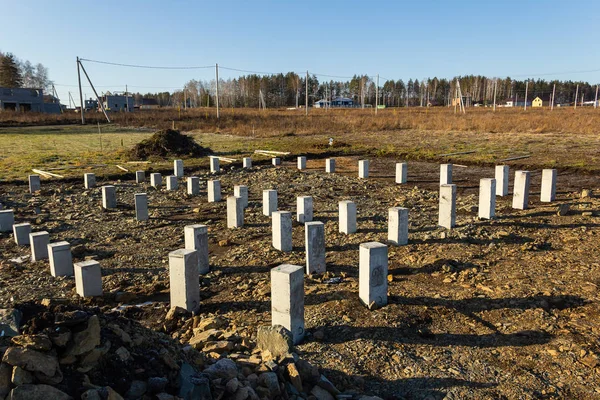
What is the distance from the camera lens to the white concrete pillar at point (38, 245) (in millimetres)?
6605

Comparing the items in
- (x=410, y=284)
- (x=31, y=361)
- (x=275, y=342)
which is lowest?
(x=410, y=284)

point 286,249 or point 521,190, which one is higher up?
point 521,190

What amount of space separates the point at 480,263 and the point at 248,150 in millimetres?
14871

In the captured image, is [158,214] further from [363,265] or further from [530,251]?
[530,251]

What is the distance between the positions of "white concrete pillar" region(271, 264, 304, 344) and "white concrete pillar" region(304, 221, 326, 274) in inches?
56.6

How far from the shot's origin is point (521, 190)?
27.6 feet

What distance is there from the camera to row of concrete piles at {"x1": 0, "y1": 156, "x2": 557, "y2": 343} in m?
4.23

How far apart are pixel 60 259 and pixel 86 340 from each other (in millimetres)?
3758

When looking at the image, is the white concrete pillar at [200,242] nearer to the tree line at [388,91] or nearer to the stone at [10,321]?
the stone at [10,321]

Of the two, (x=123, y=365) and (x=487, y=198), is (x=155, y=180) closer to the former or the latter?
(x=487, y=198)

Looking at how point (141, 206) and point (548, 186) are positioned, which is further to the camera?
point (548, 186)

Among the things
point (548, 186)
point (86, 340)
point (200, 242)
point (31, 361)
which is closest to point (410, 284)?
point (200, 242)

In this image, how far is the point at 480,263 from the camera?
19.1 feet

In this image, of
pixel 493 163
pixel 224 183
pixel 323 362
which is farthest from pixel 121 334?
pixel 493 163
